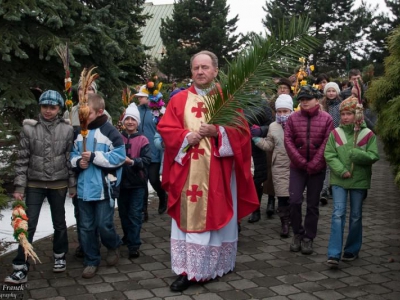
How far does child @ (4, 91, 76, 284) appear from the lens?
527cm

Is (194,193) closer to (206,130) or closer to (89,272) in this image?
(206,130)

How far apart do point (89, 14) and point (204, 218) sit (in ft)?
16.4

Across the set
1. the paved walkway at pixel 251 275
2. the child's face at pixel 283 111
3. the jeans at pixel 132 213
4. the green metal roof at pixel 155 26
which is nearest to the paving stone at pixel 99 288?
the paved walkway at pixel 251 275

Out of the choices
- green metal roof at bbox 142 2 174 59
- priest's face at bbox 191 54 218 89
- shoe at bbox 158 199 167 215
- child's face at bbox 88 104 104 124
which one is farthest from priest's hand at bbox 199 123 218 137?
green metal roof at bbox 142 2 174 59

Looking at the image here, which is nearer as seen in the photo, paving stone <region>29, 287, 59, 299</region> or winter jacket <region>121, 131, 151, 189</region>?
paving stone <region>29, 287, 59, 299</region>

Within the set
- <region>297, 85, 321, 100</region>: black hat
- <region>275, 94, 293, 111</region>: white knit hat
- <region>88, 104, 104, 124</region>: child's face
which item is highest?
<region>297, 85, 321, 100</region>: black hat

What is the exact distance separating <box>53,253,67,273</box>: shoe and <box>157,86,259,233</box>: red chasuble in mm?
1195

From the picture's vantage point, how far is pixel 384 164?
14.1 metres

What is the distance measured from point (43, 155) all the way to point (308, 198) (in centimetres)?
281

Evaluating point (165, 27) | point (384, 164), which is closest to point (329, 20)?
point (165, 27)

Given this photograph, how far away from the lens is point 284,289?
507 cm

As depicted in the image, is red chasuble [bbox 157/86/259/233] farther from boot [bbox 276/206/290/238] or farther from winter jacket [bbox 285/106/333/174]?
boot [bbox 276/206/290/238]

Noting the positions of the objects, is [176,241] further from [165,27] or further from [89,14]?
[165,27]

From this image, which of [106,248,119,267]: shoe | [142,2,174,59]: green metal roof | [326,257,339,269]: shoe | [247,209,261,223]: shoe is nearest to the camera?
[326,257,339,269]: shoe
